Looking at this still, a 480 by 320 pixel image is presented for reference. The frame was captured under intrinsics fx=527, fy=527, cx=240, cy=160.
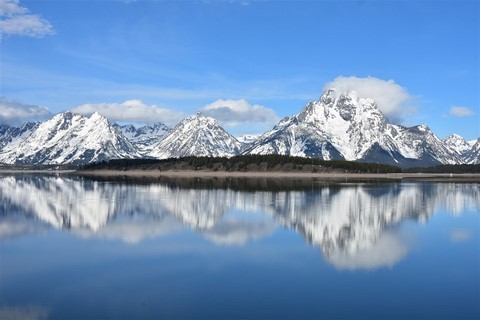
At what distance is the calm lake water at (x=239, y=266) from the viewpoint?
21812 millimetres

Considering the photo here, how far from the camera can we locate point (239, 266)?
30219mm

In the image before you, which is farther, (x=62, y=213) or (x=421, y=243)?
(x=62, y=213)

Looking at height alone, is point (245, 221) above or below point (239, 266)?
above

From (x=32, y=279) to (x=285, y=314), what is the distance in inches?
536

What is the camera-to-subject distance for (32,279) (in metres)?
26.7

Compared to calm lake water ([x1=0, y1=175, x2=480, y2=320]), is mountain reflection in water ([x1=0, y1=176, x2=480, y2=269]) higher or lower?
higher

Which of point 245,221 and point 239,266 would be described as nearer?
point 239,266

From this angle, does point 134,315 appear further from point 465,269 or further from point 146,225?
point 146,225

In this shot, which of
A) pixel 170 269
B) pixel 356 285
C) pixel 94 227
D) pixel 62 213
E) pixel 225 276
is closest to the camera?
pixel 356 285

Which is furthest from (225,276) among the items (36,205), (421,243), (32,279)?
(36,205)

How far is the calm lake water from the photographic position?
2181 centimetres

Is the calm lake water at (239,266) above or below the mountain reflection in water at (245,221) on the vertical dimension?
below

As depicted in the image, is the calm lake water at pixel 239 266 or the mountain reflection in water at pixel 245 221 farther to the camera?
the mountain reflection in water at pixel 245 221

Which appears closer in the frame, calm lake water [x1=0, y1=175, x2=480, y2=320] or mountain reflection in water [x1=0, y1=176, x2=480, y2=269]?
calm lake water [x1=0, y1=175, x2=480, y2=320]
